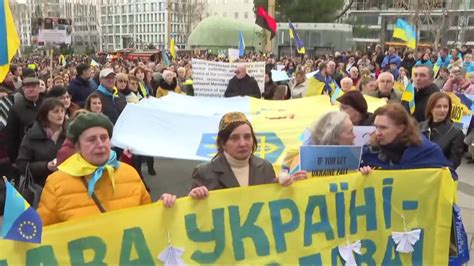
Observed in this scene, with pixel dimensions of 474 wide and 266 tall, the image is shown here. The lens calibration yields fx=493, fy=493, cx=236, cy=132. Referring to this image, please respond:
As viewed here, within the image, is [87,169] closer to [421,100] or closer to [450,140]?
[450,140]

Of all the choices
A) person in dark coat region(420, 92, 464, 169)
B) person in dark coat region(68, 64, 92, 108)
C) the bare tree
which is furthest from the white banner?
the bare tree

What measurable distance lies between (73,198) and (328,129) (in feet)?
5.74

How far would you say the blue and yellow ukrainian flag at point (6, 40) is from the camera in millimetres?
3842

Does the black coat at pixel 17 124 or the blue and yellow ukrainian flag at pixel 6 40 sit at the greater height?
the blue and yellow ukrainian flag at pixel 6 40

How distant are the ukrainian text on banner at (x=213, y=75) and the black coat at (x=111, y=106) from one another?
2.47 meters

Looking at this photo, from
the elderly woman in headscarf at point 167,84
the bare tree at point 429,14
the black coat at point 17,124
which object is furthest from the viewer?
the bare tree at point 429,14

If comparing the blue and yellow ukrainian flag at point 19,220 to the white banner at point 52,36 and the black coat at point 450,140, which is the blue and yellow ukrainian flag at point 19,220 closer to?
the black coat at point 450,140

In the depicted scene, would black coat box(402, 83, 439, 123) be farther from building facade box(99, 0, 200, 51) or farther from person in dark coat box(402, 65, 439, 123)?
building facade box(99, 0, 200, 51)

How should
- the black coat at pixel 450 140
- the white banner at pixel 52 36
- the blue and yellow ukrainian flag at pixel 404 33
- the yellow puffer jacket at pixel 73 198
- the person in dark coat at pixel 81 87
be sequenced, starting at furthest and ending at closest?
the blue and yellow ukrainian flag at pixel 404 33, the white banner at pixel 52 36, the person in dark coat at pixel 81 87, the black coat at pixel 450 140, the yellow puffer jacket at pixel 73 198

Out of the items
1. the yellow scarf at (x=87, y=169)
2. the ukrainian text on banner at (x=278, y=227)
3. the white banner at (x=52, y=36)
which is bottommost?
the ukrainian text on banner at (x=278, y=227)

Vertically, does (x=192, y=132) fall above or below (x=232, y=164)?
below

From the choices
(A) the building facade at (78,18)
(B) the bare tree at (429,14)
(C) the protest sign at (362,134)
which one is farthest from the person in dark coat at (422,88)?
(A) the building facade at (78,18)

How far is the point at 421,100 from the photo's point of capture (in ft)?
20.2

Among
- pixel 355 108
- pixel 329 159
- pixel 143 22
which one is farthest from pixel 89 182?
pixel 143 22
